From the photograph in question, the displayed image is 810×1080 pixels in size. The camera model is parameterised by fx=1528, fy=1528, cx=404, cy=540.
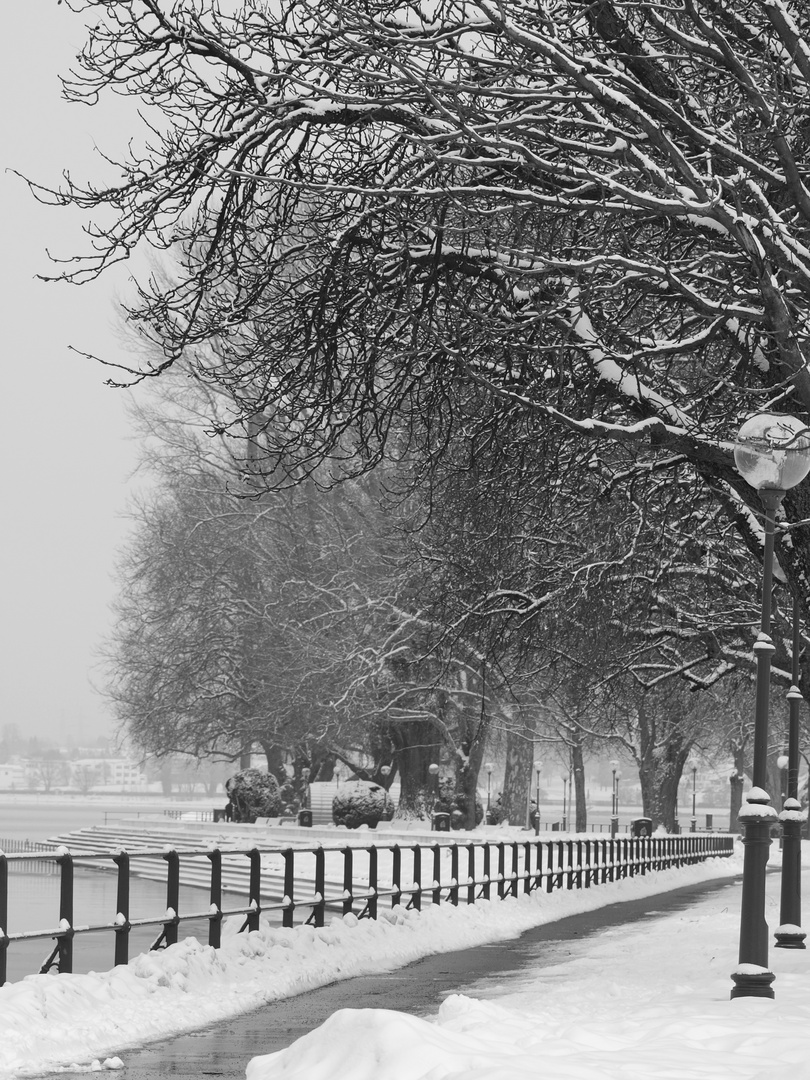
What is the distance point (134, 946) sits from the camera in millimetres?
18016

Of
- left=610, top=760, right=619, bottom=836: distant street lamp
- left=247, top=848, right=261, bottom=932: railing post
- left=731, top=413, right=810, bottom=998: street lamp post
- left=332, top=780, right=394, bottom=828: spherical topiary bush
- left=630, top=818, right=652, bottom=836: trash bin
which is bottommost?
left=610, top=760, right=619, bottom=836: distant street lamp

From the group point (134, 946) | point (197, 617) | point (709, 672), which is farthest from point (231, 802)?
point (134, 946)

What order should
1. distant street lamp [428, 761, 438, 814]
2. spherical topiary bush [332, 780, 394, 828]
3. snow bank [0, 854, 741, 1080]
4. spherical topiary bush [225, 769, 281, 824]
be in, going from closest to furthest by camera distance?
snow bank [0, 854, 741, 1080], spherical topiary bush [332, 780, 394, 828], distant street lamp [428, 761, 438, 814], spherical topiary bush [225, 769, 281, 824]

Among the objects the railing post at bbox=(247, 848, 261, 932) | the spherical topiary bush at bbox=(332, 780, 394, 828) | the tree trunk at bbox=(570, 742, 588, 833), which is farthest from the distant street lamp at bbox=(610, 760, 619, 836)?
the railing post at bbox=(247, 848, 261, 932)

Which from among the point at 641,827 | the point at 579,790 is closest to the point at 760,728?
the point at 641,827

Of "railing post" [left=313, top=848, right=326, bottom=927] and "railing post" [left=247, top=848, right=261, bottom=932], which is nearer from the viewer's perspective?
"railing post" [left=247, top=848, right=261, bottom=932]

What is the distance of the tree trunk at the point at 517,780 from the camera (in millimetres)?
50750

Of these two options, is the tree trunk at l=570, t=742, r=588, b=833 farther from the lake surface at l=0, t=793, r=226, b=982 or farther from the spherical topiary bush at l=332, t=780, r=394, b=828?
the lake surface at l=0, t=793, r=226, b=982

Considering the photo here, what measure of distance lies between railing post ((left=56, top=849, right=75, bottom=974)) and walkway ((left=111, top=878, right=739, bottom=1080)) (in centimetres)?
119

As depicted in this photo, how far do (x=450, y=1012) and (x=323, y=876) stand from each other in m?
6.80

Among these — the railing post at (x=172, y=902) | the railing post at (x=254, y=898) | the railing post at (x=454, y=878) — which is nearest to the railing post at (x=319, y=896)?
the railing post at (x=254, y=898)

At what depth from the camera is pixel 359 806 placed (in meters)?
41.6

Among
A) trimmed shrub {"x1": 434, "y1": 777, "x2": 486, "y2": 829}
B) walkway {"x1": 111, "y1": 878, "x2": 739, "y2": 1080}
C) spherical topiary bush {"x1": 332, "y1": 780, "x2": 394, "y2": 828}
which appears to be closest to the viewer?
walkway {"x1": 111, "y1": 878, "x2": 739, "y2": 1080}

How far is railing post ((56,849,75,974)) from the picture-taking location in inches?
414
